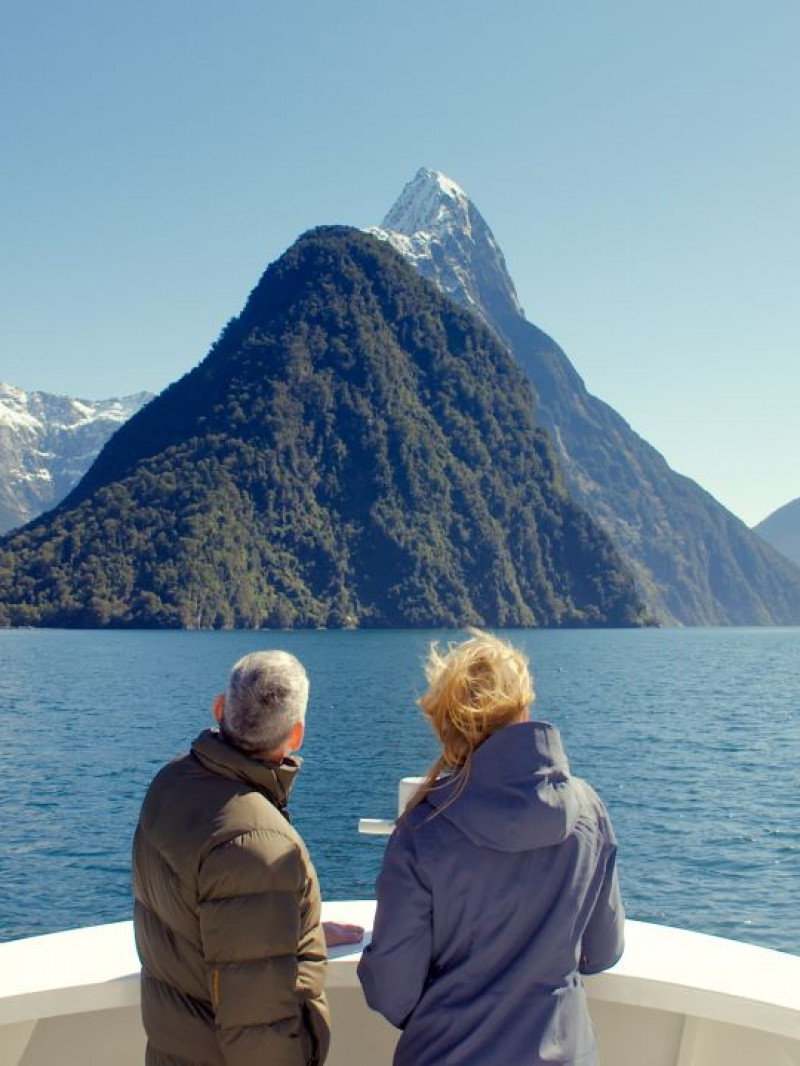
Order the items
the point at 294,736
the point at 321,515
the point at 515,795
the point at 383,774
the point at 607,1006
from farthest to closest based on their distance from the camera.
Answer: the point at 321,515 < the point at 383,774 < the point at 607,1006 < the point at 294,736 < the point at 515,795

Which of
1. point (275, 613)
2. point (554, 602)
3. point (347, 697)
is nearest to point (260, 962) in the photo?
point (347, 697)

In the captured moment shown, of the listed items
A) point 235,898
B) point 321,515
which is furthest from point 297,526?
point 235,898

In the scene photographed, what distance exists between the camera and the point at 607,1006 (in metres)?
3.10

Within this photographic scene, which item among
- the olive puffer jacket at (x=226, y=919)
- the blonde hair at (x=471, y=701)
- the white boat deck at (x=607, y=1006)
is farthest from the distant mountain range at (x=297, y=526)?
the blonde hair at (x=471, y=701)

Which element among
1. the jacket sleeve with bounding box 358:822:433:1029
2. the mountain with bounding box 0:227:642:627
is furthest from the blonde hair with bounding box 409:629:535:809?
the mountain with bounding box 0:227:642:627

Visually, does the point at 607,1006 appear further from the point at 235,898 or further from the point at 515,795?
the point at 235,898

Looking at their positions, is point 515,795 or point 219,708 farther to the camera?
point 219,708

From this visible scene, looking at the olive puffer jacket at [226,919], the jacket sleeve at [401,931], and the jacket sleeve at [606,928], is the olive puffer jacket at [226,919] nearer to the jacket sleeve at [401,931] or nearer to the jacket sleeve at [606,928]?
the jacket sleeve at [401,931]

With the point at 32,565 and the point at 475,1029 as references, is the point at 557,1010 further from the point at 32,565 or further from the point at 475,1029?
the point at 32,565

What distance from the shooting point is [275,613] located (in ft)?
501

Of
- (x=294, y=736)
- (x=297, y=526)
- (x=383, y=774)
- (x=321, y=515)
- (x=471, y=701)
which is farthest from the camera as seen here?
(x=321, y=515)

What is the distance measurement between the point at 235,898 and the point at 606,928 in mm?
845

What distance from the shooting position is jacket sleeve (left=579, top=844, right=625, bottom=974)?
2.58 metres

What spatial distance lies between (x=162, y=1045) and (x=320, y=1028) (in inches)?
13.9
